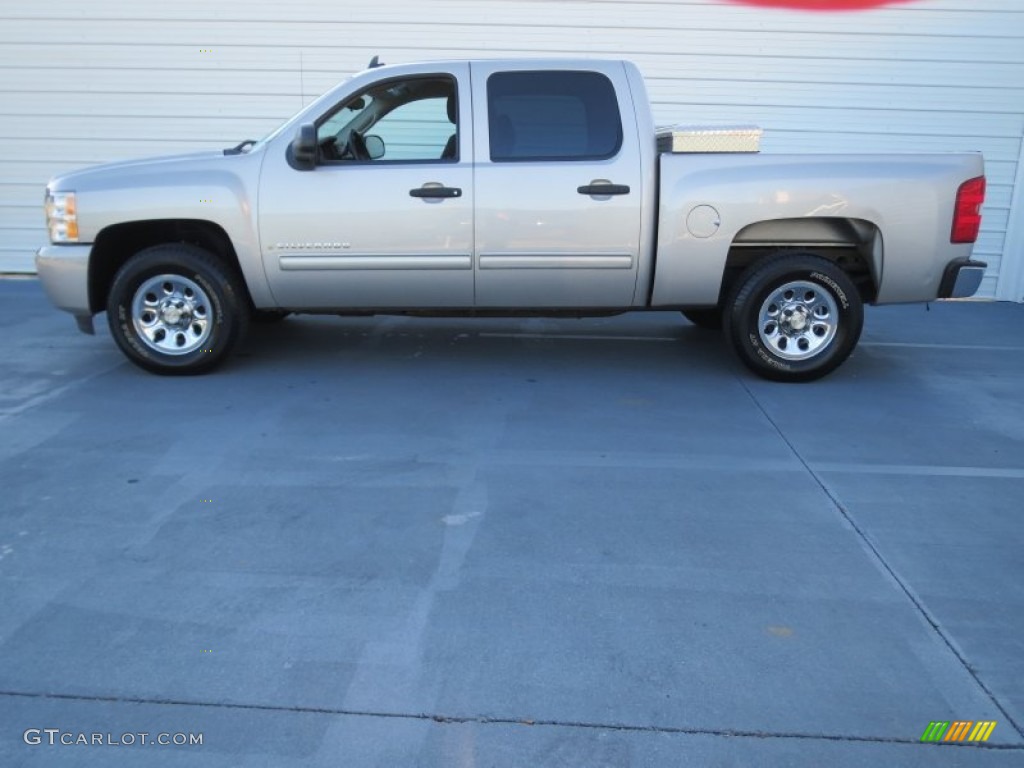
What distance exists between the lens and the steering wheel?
5938 millimetres

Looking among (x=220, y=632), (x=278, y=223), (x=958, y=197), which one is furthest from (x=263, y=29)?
(x=220, y=632)

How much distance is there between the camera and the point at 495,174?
18.9ft

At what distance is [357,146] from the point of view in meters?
5.96

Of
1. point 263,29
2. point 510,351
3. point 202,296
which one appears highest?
point 263,29

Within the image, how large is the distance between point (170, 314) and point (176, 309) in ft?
0.17

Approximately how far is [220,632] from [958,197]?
509 cm

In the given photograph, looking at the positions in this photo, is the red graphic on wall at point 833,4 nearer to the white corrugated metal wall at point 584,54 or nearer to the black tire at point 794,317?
the white corrugated metal wall at point 584,54

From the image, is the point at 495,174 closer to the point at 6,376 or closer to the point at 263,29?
the point at 6,376

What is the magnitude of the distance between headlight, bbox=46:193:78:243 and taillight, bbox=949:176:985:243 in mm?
5691

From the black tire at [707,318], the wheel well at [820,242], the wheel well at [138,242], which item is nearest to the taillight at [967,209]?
the wheel well at [820,242]

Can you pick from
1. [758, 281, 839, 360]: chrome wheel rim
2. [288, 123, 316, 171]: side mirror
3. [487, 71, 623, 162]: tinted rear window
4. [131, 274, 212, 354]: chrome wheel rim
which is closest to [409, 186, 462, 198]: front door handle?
[487, 71, 623, 162]: tinted rear window

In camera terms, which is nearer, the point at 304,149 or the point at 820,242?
the point at 304,149

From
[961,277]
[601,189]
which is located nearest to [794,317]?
[961,277]

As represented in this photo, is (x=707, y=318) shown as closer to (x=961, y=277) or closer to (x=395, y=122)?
(x=961, y=277)
